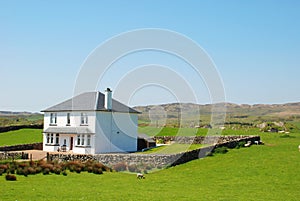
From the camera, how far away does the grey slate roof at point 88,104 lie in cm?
4481

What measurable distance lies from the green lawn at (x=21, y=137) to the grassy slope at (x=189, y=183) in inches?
Result: 1075

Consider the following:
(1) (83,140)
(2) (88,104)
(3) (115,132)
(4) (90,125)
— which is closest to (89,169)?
(1) (83,140)

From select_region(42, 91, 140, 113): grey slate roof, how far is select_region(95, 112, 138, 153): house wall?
0.69 meters

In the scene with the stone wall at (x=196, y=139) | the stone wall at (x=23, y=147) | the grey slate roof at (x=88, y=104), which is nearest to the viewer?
the grey slate roof at (x=88, y=104)

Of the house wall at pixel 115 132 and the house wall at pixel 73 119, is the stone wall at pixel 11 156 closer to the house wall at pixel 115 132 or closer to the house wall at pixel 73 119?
the house wall at pixel 73 119

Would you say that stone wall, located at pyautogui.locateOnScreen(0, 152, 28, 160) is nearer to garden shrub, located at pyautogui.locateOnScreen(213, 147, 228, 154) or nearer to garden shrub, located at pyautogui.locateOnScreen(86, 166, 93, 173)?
garden shrub, located at pyautogui.locateOnScreen(86, 166, 93, 173)

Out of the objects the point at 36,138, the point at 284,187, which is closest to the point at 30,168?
the point at 284,187

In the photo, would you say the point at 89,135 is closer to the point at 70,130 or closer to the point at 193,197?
the point at 70,130

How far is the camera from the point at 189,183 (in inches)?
1013

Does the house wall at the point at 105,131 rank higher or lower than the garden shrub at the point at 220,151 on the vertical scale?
→ higher

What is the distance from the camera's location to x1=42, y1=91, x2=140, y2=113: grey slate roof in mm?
44812

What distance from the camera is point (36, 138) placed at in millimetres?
58750

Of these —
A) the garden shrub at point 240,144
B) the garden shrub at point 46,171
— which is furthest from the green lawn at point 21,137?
the garden shrub at point 240,144

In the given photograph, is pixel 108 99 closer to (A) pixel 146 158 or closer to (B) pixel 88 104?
(B) pixel 88 104
